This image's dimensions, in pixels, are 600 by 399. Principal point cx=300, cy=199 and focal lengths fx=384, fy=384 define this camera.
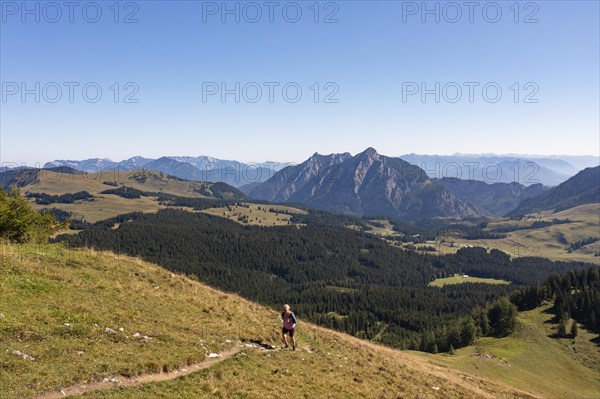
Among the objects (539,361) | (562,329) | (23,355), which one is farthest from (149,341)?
(562,329)

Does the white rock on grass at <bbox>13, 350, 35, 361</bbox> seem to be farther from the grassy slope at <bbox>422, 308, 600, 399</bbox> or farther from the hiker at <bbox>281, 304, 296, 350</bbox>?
the grassy slope at <bbox>422, 308, 600, 399</bbox>

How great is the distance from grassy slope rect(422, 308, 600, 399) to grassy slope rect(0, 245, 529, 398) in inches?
1474

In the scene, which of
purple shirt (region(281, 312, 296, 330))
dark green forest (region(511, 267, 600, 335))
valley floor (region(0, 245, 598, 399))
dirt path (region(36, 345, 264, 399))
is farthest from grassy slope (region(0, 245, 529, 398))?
dark green forest (region(511, 267, 600, 335))

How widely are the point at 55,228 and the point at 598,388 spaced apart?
4720 inches

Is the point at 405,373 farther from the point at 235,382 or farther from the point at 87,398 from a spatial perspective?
the point at 87,398

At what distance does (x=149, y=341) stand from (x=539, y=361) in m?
108

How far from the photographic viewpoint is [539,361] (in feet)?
323

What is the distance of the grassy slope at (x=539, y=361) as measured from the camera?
→ 240 feet

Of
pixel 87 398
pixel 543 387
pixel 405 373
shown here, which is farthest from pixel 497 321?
pixel 87 398

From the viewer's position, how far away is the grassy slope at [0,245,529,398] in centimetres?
2002

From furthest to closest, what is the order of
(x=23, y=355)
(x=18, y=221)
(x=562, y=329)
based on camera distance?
(x=562, y=329)
(x=18, y=221)
(x=23, y=355)

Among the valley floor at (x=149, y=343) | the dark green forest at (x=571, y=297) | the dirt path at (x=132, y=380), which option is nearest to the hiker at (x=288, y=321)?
the valley floor at (x=149, y=343)

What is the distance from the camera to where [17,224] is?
4400 centimetres

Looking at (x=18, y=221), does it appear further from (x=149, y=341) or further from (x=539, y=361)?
(x=539, y=361)
